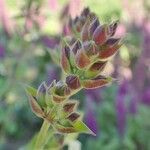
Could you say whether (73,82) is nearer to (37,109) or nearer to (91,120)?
(37,109)

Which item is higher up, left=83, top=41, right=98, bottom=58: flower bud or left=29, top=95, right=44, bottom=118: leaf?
left=83, top=41, right=98, bottom=58: flower bud

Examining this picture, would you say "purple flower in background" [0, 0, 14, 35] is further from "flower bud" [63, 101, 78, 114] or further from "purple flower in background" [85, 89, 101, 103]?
"flower bud" [63, 101, 78, 114]

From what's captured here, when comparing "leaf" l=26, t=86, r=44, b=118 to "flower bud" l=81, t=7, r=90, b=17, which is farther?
"flower bud" l=81, t=7, r=90, b=17

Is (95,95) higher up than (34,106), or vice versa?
(34,106)

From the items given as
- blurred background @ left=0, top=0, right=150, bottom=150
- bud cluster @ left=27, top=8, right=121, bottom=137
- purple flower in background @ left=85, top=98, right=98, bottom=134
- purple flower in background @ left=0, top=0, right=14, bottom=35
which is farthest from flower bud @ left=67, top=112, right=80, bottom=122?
purple flower in background @ left=0, top=0, right=14, bottom=35

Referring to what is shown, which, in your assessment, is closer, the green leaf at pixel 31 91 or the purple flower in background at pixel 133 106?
the green leaf at pixel 31 91

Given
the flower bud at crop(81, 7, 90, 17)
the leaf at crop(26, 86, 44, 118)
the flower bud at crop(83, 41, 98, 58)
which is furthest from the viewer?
the flower bud at crop(81, 7, 90, 17)

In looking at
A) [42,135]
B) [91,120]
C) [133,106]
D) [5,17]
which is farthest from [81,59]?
[5,17]

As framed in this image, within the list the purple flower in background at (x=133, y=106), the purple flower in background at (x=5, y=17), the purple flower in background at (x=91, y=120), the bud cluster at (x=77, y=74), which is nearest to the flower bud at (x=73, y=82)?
the bud cluster at (x=77, y=74)

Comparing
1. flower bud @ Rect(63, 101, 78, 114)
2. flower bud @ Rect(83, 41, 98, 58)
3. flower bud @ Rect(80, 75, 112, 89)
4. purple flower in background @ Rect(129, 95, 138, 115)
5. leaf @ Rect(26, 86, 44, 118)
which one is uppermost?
flower bud @ Rect(83, 41, 98, 58)

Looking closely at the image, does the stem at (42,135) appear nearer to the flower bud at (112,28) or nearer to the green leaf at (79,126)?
the green leaf at (79,126)

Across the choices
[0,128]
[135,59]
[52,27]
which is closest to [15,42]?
[0,128]
